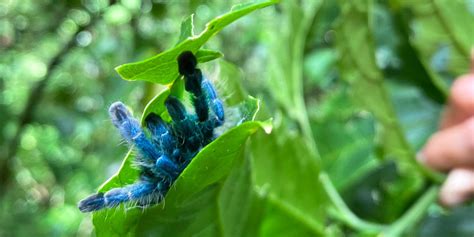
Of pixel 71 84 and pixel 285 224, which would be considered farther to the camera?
pixel 71 84

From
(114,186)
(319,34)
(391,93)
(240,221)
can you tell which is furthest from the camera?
(319,34)

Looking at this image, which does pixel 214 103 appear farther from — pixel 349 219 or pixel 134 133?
pixel 349 219

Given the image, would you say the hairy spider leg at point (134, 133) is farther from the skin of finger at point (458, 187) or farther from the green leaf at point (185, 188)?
the skin of finger at point (458, 187)

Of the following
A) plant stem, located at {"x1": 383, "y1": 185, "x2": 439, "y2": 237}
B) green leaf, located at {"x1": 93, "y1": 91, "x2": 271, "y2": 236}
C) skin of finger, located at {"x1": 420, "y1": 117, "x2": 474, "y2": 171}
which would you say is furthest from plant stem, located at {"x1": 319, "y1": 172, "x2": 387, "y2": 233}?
green leaf, located at {"x1": 93, "y1": 91, "x2": 271, "y2": 236}

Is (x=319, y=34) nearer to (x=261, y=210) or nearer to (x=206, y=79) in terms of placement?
(x=261, y=210)

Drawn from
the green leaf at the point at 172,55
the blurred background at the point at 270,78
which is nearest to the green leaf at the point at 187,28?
the green leaf at the point at 172,55

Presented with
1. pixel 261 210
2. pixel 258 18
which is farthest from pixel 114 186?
pixel 258 18

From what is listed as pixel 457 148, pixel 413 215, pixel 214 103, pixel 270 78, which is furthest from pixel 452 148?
pixel 214 103

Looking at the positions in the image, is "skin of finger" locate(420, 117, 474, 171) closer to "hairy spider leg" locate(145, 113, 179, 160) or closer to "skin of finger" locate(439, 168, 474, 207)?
"skin of finger" locate(439, 168, 474, 207)
